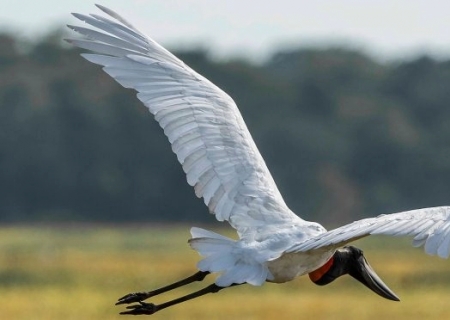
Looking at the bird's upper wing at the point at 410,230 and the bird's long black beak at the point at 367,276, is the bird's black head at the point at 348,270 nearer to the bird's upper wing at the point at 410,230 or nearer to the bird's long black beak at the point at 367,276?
the bird's long black beak at the point at 367,276

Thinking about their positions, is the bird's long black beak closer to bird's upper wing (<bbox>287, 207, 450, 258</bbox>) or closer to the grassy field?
bird's upper wing (<bbox>287, 207, 450, 258</bbox>)

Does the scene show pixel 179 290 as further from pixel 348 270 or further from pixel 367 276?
pixel 348 270

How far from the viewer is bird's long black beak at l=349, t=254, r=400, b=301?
33.1 feet

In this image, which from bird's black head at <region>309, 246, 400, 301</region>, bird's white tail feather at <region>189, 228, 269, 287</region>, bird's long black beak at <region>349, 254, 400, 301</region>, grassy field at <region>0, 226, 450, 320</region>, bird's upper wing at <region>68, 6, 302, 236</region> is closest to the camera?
bird's white tail feather at <region>189, 228, 269, 287</region>

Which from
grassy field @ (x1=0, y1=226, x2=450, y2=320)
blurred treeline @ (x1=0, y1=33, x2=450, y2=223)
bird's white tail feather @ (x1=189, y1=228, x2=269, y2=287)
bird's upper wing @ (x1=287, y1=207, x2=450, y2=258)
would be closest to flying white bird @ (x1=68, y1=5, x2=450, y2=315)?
bird's white tail feather @ (x1=189, y1=228, x2=269, y2=287)

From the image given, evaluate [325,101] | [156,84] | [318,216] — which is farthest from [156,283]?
[325,101]

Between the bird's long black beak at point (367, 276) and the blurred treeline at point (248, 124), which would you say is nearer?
the bird's long black beak at point (367, 276)

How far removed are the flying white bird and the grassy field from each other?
743 centimetres

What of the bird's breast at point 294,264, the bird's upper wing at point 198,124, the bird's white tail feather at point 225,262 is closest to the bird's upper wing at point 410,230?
the bird's white tail feather at point 225,262

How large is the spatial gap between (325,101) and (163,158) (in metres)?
11.8

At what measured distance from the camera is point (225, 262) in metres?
8.79

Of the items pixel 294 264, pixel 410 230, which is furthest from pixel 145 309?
pixel 410 230

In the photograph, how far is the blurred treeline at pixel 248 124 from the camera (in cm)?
5631

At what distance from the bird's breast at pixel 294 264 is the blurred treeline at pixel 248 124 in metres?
42.0
